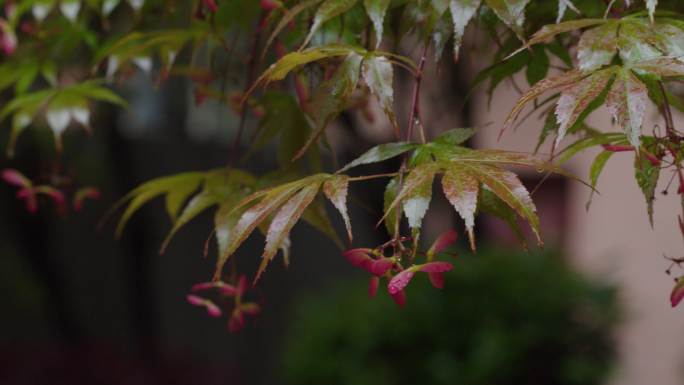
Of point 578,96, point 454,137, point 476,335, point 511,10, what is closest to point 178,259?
point 476,335

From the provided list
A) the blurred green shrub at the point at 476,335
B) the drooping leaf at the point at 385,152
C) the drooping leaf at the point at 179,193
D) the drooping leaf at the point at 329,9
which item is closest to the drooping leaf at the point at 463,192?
the drooping leaf at the point at 385,152

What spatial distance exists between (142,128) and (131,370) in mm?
1482

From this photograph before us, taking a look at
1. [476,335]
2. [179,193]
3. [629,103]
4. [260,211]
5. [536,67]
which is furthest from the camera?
[476,335]

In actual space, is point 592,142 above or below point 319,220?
above

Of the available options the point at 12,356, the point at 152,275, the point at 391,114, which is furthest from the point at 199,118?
the point at 391,114

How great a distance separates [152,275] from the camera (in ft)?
16.9

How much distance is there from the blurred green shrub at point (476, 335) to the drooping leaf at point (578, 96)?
2.22m

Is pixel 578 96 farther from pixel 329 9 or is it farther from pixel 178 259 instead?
pixel 178 259

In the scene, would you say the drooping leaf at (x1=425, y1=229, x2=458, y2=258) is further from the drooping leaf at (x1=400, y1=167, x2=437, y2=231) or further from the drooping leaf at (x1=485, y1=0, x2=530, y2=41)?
the drooping leaf at (x1=485, y1=0, x2=530, y2=41)

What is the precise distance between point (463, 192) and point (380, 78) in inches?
7.1

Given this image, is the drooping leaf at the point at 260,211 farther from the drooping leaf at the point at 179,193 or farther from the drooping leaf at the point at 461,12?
the drooping leaf at the point at 179,193

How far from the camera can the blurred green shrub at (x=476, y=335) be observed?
10.2ft

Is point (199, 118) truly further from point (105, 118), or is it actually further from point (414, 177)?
point (414, 177)

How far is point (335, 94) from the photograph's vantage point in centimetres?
103
